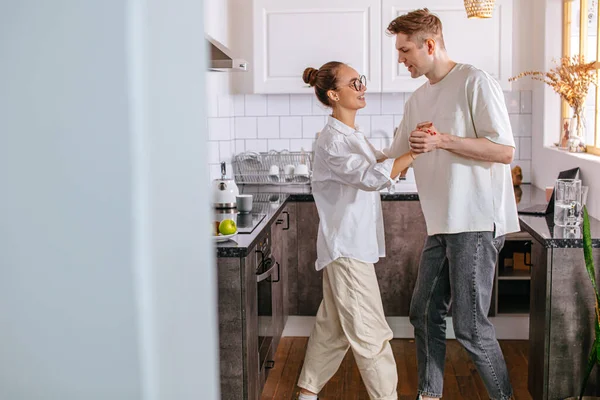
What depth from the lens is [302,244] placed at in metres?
4.48

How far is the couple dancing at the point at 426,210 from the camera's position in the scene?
9.57 feet

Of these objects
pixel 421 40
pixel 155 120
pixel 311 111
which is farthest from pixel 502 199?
pixel 155 120

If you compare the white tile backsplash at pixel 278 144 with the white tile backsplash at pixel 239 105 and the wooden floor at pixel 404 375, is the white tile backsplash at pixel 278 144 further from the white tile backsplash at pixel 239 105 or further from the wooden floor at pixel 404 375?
the wooden floor at pixel 404 375

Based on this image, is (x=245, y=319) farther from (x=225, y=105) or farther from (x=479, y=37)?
(x=479, y=37)

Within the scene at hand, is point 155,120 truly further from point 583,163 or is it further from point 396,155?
point 583,163

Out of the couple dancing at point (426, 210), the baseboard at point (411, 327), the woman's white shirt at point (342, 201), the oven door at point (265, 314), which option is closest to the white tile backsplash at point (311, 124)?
the baseboard at point (411, 327)

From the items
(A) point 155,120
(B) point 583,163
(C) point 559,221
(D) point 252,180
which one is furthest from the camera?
(D) point 252,180

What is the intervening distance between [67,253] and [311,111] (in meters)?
4.73

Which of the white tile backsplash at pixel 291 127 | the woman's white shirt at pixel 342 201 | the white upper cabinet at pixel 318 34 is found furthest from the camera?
the white tile backsplash at pixel 291 127

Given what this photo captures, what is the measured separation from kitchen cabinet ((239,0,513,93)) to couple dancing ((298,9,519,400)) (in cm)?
140

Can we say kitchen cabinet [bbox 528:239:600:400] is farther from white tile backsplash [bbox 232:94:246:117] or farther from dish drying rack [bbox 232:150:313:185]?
white tile backsplash [bbox 232:94:246:117]

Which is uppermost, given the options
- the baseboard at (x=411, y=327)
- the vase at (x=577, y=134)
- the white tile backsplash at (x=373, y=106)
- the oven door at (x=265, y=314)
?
the white tile backsplash at (x=373, y=106)

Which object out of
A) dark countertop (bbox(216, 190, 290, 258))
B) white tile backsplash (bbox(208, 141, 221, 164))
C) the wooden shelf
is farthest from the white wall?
the wooden shelf

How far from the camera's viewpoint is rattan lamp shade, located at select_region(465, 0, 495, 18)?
4.13m
